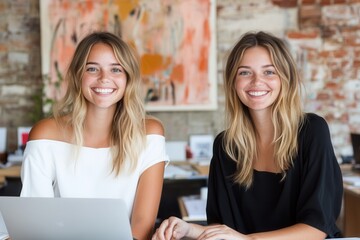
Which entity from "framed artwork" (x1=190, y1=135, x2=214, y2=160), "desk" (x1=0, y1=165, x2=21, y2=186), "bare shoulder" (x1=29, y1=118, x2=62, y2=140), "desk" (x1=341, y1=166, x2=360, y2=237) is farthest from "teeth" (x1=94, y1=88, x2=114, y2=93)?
"framed artwork" (x1=190, y1=135, x2=214, y2=160)

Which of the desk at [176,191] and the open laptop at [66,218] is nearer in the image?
the open laptop at [66,218]

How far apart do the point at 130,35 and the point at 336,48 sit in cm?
193

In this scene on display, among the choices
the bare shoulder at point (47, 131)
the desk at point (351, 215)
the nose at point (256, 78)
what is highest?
the nose at point (256, 78)

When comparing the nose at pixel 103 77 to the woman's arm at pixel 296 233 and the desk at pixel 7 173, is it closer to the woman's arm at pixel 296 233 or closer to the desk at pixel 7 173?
the woman's arm at pixel 296 233

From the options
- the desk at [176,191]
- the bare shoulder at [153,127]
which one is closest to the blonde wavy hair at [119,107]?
the bare shoulder at [153,127]

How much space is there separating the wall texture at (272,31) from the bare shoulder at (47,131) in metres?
2.64

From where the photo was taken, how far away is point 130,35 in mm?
4395

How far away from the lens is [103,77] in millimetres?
1817

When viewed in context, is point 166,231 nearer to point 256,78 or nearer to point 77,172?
point 77,172

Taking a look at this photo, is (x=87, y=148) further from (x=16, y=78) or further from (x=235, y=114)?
(x=16, y=78)

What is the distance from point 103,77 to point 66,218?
0.74 metres

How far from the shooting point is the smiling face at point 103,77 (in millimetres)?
1823

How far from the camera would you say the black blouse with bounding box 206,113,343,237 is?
1.58 m

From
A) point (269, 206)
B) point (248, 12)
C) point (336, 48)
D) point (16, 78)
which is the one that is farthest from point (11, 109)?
point (269, 206)
